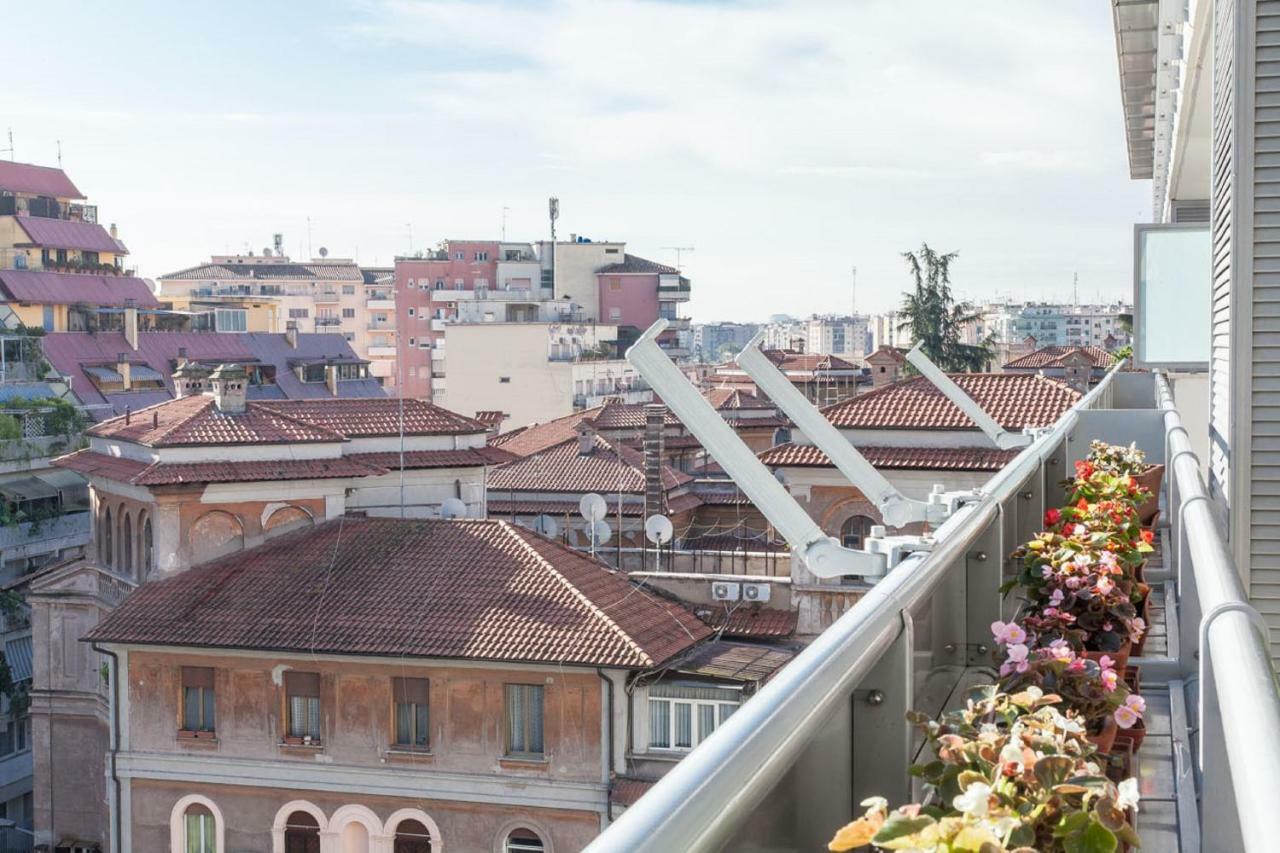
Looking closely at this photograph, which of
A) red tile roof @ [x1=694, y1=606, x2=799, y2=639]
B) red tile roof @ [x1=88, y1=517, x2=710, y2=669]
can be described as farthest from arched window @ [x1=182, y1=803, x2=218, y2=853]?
red tile roof @ [x1=694, y1=606, x2=799, y2=639]

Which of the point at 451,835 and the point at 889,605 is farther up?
the point at 889,605

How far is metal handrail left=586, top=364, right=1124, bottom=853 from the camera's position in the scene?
1.25m

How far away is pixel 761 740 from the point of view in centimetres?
154

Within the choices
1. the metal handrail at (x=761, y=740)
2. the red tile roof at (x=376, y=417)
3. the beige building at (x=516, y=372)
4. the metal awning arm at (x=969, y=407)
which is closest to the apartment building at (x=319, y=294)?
the beige building at (x=516, y=372)

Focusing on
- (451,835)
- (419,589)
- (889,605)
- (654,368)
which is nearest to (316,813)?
(451,835)

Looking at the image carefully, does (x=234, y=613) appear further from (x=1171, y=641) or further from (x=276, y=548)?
(x=1171, y=641)

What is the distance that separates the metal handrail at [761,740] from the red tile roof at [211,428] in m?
23.5

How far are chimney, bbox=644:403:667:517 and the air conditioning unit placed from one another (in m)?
6.68

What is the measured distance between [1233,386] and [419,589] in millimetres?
17951

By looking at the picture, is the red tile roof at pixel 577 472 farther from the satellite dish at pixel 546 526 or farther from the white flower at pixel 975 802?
the white flower at pixel 975 802

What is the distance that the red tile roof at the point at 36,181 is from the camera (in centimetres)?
6172

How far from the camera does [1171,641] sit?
469 centimetres

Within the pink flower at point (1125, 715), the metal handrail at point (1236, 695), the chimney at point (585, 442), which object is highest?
the metal handrail at point (1236, 695)

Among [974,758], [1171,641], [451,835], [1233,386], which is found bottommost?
[451,835]
